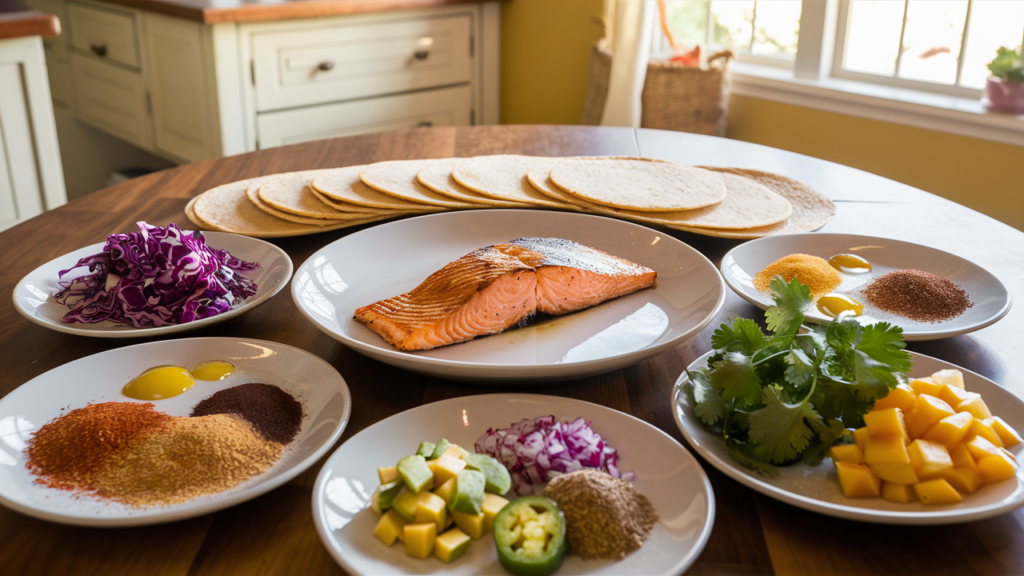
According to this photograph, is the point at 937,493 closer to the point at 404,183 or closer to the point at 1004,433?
the point at 1004,433

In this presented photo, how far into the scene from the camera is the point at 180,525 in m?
0.79

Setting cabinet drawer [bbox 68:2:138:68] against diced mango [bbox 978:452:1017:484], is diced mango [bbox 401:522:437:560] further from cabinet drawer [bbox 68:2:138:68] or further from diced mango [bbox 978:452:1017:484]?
cabinet drawer [bbox 68:2:138:68]

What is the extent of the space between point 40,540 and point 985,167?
3.40 m

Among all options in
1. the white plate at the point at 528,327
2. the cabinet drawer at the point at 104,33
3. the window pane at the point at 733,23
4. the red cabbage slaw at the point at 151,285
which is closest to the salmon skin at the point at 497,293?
the white plate at the point at 528,327

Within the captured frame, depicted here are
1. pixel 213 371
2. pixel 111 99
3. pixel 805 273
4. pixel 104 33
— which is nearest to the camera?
pixel 213 371

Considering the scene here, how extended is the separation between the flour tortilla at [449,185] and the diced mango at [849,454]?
1.01m

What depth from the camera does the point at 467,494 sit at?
2.31 feet

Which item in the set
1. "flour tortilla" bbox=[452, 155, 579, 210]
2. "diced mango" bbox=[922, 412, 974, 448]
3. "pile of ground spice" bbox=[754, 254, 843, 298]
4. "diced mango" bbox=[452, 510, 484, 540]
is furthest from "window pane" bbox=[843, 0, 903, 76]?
"diced mango" bbox=[452, 510, 484, 540]

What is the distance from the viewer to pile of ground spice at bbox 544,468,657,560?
70 centimetres

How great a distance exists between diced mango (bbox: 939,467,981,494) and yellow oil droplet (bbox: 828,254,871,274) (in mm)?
688

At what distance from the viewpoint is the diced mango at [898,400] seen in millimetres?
820


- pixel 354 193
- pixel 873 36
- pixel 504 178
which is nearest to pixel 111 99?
pixel 354 193

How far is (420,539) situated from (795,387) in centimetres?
48

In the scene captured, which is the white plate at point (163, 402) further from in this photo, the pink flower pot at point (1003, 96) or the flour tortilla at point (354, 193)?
the pink flower pot at point (1003, 96)
